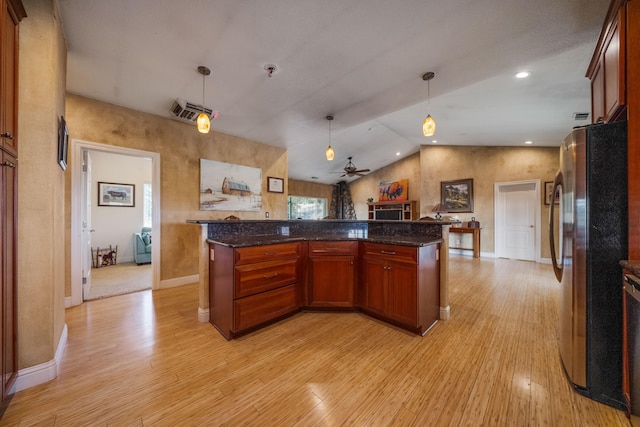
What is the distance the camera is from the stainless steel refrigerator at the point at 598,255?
1399mm

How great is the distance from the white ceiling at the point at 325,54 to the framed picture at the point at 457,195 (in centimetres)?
296

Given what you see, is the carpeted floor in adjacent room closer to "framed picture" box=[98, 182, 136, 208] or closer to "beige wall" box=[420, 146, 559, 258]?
"framed picture" box=[98, 182, 136, 208]

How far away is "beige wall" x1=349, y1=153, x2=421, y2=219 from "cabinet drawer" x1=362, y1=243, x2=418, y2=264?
22.6 ft

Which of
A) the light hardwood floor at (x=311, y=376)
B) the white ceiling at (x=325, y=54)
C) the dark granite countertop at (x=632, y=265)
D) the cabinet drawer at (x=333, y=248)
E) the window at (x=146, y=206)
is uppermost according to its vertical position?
the white ceiling at (x=325, y=54)

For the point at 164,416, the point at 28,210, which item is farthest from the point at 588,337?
the point at 28,210

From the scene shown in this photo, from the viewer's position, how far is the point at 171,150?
3693mm

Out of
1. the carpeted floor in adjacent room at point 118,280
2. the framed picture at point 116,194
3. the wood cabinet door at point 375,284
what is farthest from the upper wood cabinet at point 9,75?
the framed picture at point 116,194

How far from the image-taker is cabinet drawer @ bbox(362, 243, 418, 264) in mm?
2177

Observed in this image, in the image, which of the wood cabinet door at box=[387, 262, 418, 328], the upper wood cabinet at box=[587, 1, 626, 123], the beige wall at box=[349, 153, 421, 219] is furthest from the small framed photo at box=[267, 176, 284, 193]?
the beige wall at box=[349, 153, 421, 219]

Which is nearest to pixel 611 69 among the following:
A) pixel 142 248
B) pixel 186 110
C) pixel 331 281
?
pixel 331 281

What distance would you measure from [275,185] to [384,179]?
609cm

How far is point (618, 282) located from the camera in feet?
4.60

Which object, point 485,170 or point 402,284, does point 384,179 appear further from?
point 402,284

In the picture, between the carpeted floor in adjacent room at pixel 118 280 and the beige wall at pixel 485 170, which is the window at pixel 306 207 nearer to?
the beige wall at pixel 485 170
